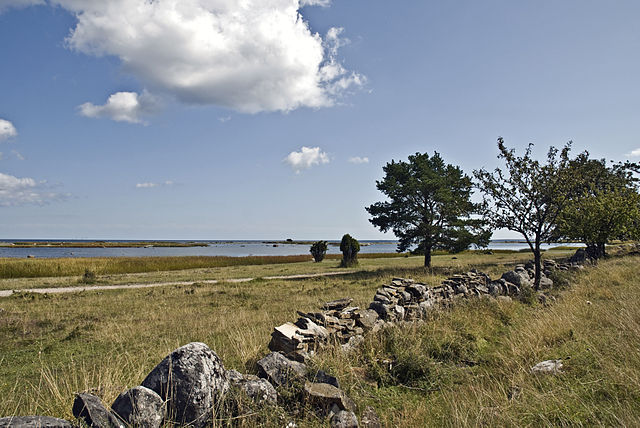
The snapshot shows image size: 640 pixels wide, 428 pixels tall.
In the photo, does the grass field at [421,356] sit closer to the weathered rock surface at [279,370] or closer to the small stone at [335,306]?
the weathered rock surface at [279,370]

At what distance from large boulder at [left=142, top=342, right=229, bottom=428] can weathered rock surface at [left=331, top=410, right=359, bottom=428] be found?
1.32m

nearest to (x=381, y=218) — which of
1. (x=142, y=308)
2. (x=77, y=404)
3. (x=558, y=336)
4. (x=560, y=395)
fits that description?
(x=142, y=308)

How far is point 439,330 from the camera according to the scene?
7867 mm

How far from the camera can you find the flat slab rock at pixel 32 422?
2754 mm

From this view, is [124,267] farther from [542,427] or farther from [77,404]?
[542,427]

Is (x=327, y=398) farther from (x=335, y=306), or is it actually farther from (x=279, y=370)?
(x=335, y=306)

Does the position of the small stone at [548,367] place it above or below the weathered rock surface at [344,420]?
above

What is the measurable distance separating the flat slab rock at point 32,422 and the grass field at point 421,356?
1.03 m

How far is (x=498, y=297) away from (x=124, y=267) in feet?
110

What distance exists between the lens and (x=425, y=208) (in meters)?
27.9

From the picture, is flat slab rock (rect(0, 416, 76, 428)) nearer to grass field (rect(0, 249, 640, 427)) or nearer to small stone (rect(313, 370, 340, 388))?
grass field (rect(0, 249, 640, 427))

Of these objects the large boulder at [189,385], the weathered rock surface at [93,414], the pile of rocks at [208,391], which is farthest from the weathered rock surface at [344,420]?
the weathered rock surface at [93,414]

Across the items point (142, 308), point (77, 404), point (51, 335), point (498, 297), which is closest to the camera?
point (77, 404)

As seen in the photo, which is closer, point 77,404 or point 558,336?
point 77,404
